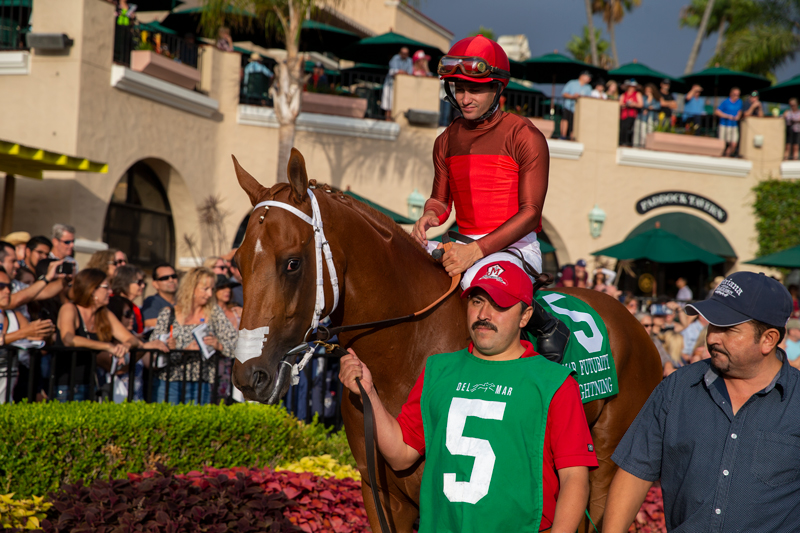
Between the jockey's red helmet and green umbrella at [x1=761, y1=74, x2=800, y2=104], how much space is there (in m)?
18.1

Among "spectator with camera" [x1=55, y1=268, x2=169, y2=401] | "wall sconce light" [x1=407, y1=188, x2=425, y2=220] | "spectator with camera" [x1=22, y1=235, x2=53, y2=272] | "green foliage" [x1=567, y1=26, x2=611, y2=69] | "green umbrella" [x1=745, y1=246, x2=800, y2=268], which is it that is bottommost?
"spectator with camera" [x1=55, y1=268, x2=169, y2=401]

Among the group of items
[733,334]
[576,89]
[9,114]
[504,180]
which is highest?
[576,89]

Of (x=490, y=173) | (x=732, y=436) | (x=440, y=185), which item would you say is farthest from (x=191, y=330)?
(x=732, y=436)

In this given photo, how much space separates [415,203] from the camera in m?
16.8

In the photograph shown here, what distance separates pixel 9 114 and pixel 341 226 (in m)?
11.6

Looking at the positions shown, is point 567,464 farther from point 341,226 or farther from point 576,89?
point 576,89

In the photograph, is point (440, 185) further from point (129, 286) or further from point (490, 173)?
point (129, 286)

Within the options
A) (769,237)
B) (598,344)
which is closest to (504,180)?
(598,344)

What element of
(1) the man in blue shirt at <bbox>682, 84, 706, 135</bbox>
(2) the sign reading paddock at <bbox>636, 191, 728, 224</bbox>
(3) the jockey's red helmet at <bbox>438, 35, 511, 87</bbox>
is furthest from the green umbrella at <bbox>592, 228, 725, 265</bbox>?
(3) the jockey's red helmet at <bbox>438, 35, 511, 87</bbox>

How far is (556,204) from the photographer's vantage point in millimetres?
17812

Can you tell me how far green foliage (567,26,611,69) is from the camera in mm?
34000

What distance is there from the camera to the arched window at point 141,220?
14.3 m

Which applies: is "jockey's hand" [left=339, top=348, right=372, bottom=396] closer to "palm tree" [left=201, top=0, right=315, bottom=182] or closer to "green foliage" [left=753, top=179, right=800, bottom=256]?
"palm tree" [left=201, top=0, right=315, bottom=182]

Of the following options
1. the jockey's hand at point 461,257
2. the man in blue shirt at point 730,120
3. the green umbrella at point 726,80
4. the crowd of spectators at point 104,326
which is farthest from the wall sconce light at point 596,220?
the jockey's hand at point 461,257
